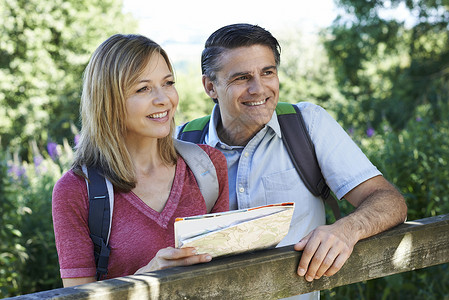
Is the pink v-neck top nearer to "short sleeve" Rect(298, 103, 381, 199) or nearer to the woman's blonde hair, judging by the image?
the woman's blonde hair

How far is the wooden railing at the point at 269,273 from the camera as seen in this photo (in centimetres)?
120

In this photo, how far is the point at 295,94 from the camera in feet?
87.7

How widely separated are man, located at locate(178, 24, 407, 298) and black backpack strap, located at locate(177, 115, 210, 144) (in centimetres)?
3

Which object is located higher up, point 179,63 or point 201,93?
point 179,63

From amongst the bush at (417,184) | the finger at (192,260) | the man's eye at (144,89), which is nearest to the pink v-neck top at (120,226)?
the man's eye at (144,89)

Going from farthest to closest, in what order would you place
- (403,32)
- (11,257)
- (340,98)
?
(340,98) → (403,32) → (11,257)

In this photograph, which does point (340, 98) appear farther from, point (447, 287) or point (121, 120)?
point (121, 120)

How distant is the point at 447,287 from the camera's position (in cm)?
394

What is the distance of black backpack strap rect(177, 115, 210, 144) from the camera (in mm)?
2801

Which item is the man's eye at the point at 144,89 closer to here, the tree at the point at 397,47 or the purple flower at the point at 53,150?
the purple flower at the point at 53,150

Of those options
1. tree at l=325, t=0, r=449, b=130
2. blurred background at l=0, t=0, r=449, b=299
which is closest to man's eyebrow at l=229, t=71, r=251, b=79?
blurred background at l=0, t=0, r=449, b=299

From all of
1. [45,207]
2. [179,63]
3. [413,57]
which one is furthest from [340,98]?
[45,207]

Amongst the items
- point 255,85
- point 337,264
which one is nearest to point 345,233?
point 337,264

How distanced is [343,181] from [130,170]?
96cm
